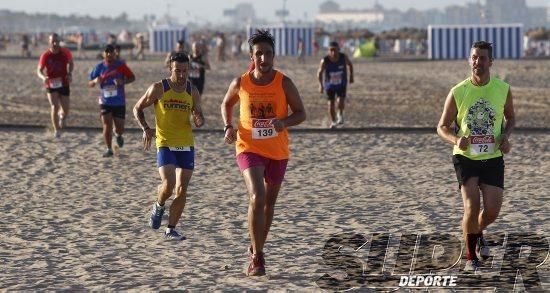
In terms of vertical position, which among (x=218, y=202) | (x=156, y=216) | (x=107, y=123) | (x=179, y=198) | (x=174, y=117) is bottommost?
(x=218, y=202)

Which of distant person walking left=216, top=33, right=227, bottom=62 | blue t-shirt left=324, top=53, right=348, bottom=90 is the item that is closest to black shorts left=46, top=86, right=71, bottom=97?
blue t-shirt left=324, top=53, right=348, bottom=90

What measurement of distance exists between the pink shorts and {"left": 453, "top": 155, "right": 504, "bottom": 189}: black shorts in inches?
46.9

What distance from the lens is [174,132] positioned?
29.8 ft

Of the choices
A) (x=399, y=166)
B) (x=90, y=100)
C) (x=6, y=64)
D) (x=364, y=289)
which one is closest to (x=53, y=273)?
(x=364, y=289)

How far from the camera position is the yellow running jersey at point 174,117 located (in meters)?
9.07

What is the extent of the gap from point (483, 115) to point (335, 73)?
10.3 metres

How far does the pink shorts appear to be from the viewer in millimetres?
7645

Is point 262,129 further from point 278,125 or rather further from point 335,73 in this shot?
point 335,73

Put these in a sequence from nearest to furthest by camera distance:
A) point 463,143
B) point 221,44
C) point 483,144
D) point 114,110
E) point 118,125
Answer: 1. point 463,143
2. point 483,144
3. point 114,110
4. point 118,125
5. point 221,44

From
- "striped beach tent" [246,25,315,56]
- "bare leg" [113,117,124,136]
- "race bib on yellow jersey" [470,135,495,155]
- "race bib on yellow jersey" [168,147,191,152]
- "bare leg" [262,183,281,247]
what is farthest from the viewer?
"striped beach tent" [246,25,315,56]

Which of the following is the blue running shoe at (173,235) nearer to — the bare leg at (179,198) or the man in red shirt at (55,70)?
the bare leg at (179,198)

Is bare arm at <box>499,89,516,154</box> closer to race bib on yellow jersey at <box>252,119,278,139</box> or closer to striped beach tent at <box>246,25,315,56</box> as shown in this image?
race bib on yellow jersey at <box>252,119,278,139</box>

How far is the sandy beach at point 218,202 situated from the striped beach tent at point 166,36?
4451 centimetres

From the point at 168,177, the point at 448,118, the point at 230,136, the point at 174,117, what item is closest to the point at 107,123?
the point at 174,117
